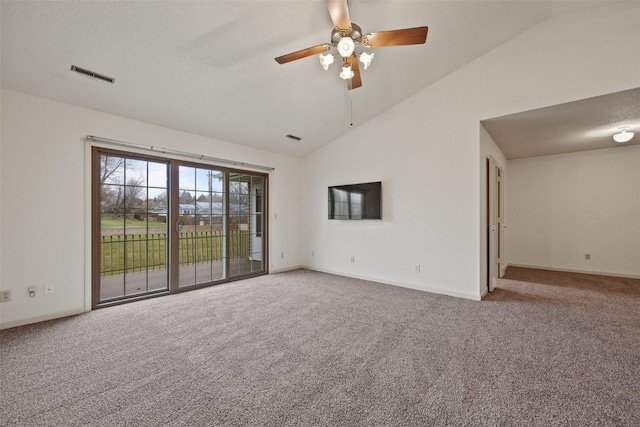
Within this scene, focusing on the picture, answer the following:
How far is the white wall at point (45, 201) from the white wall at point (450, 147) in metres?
3.83

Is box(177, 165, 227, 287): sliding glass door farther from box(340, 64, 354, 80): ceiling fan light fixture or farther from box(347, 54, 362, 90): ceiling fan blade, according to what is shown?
box(340, 64, 354, 80): ceiling fan light fixture

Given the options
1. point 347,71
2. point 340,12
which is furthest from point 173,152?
point 340,12

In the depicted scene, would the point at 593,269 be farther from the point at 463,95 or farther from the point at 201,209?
the point at 201,209

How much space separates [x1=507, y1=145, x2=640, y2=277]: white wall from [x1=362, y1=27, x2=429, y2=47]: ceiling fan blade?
5.40 m

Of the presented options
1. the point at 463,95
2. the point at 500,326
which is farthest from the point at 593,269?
the point at 463,95

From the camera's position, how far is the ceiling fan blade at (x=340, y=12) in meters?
1.97

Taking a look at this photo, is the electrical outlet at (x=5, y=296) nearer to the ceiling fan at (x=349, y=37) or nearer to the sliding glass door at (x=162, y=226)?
the sliding glass door at (x=162, y=226)

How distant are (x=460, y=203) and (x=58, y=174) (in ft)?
16.9

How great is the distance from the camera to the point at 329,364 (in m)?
2.09

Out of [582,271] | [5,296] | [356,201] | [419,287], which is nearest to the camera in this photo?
[5,296]

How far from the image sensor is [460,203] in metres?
3.83

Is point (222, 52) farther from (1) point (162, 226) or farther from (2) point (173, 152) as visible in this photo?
(1) point (162, 226)

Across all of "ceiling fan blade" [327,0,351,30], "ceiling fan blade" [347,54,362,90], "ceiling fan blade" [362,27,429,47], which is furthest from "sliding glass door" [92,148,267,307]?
"ceiling fan blade" [362,27,429,47]

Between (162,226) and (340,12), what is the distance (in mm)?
3693
